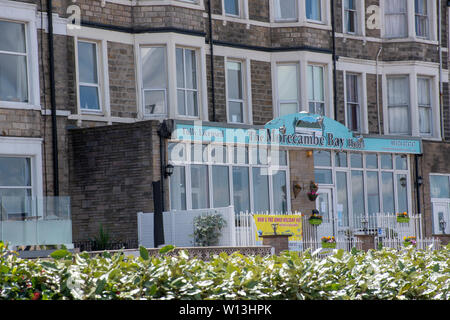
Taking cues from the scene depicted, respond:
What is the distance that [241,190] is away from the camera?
25125 millimetres

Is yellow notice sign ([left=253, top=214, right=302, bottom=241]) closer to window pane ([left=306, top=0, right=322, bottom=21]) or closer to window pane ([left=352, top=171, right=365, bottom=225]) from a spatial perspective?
window pane ([left=352, top=171, right=365, bottom=225])

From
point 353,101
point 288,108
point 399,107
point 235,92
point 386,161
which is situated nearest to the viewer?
point 235,92

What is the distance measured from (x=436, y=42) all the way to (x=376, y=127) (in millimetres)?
3908

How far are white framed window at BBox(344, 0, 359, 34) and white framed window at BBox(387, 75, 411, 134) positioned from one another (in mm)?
2211

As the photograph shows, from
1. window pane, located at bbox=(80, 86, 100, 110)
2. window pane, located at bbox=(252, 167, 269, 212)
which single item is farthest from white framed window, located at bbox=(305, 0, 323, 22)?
window pane, located at bbox=(80, 86, 100, 110)

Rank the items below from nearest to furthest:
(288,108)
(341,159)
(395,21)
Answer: (288,108) → (341,159) → (395,21)

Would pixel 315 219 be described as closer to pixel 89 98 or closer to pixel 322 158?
pixel 322 158

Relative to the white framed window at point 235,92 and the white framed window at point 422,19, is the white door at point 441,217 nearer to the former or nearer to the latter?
the white framed window at point 422,19

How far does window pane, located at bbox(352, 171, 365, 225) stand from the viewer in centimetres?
2838

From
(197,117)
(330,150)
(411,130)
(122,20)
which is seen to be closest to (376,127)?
(411,130)

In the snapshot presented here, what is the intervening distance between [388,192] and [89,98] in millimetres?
10844

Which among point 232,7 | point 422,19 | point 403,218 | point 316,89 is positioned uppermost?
point 422,19

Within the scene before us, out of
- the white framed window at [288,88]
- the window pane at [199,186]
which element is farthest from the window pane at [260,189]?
the white framed window at [288,88]

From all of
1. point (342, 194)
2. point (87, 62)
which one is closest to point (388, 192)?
point (342, 194)
